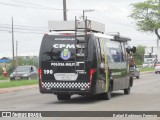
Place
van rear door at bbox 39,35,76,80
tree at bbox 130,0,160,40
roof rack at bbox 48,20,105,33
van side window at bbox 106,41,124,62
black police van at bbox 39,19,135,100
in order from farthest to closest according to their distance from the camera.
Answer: tree at bbox 130,0,160,40 < van side window at bbox 106,41,124,62 < roof rack at bbox 48,20,105,33 < van rear door at bbox 39,35,76,80 < black police van at bbox 39,19,135,100

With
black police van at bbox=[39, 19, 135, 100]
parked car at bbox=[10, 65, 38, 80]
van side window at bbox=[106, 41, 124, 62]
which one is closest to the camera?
black police van at bbox=[39, 19, 135, 100]

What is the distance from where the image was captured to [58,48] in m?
19.8

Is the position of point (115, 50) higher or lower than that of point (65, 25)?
lower

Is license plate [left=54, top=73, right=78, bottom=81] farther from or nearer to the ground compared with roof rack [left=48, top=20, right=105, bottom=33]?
nearer to the ground

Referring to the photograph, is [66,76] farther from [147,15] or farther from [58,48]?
[147,15]

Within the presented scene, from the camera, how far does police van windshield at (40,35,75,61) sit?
64.4 feet

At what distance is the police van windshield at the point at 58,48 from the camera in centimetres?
1962

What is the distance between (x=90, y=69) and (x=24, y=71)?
2595 centimetres

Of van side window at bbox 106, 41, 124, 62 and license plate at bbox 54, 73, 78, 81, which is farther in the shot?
van side window at bbox 106, 41, 124, 62

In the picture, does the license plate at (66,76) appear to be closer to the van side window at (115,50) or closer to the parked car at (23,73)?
the van side window at (115,50)

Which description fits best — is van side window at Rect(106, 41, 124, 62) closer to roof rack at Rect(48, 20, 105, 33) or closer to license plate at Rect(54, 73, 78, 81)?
roof rack at Rect(48, 20, 105, 33)

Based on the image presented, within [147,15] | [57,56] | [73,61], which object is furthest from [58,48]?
[147,15]

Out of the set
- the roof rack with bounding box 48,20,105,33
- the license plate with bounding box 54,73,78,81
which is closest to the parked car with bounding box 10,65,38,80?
the roof rack with bounding box 48,20,105,33

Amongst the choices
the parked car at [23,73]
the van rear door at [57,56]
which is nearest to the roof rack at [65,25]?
the van rear door at [57,56]
